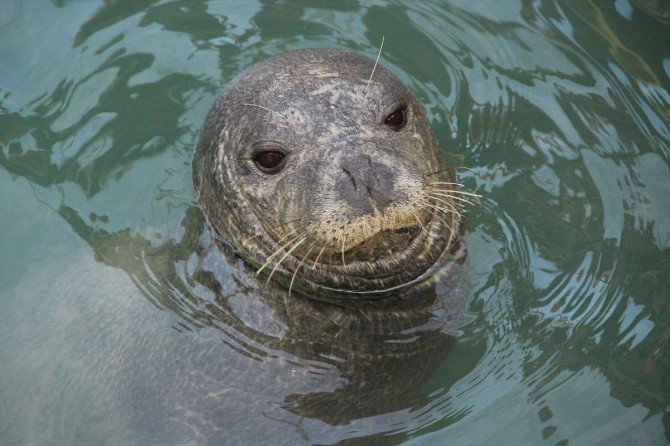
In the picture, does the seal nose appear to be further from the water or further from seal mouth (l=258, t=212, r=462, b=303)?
the water

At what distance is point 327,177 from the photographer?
4.62 metres

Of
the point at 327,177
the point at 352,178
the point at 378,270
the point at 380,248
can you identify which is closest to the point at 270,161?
the point at 327,177

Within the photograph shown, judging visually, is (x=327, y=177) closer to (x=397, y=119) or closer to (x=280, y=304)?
(x=397, y=119)

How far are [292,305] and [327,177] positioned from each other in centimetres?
102

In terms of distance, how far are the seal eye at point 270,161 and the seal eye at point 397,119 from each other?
2.31 feet

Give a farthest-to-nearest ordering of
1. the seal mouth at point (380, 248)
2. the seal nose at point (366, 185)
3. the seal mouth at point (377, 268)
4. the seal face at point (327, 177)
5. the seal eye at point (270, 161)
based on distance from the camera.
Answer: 1. the seal mouth at point (377, 268)
2. the seal eye at point (270, 161)
3. the seal mouth at point (380, 248)
4. the seal face at point (327, 177)
5. the seal nose at point (366, 185)

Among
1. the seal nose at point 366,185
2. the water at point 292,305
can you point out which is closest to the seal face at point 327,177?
the seal nose at point 366,185

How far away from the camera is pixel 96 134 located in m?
6.72

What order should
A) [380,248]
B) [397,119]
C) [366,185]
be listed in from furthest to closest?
1. [397,119]
2. [380,248]
3. [366,185]

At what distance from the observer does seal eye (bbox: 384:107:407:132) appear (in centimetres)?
511

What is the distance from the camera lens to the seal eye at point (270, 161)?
5.01m

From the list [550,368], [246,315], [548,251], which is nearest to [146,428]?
[246,315]

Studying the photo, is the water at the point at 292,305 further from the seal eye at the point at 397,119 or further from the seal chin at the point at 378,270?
the seal eye at the point at 397,119

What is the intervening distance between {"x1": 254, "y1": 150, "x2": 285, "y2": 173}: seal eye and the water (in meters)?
0.76
